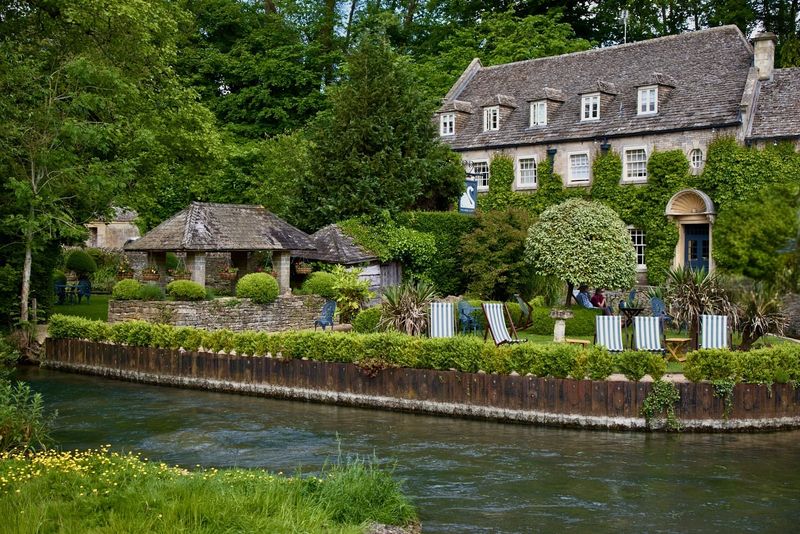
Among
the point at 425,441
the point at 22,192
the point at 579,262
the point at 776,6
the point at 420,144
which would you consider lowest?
the point at 425,441

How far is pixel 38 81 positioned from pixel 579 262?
55.3 ft

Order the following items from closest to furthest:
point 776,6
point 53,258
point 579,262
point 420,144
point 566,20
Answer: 1. point 579,262
2. point 53,258
3. point 420,144
4. point 776,6
5. point 566,20

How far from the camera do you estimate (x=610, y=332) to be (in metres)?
20.4

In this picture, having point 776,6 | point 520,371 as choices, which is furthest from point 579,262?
point 776,6

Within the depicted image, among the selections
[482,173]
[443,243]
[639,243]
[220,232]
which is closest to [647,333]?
[220,232]

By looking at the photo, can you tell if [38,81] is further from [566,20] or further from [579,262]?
[566,20]

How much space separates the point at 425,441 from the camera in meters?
17.0

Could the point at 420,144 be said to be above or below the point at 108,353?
above

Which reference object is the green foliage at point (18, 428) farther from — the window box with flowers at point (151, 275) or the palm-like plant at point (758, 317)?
the window box with flowers at point (151, 275)

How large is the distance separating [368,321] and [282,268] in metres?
7.34

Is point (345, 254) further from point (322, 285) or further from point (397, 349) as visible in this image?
point (397, 349)

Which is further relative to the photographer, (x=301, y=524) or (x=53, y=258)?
(x=53, y=258)

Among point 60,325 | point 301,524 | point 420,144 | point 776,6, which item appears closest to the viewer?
point 301,524

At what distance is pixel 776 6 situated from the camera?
46.0m
